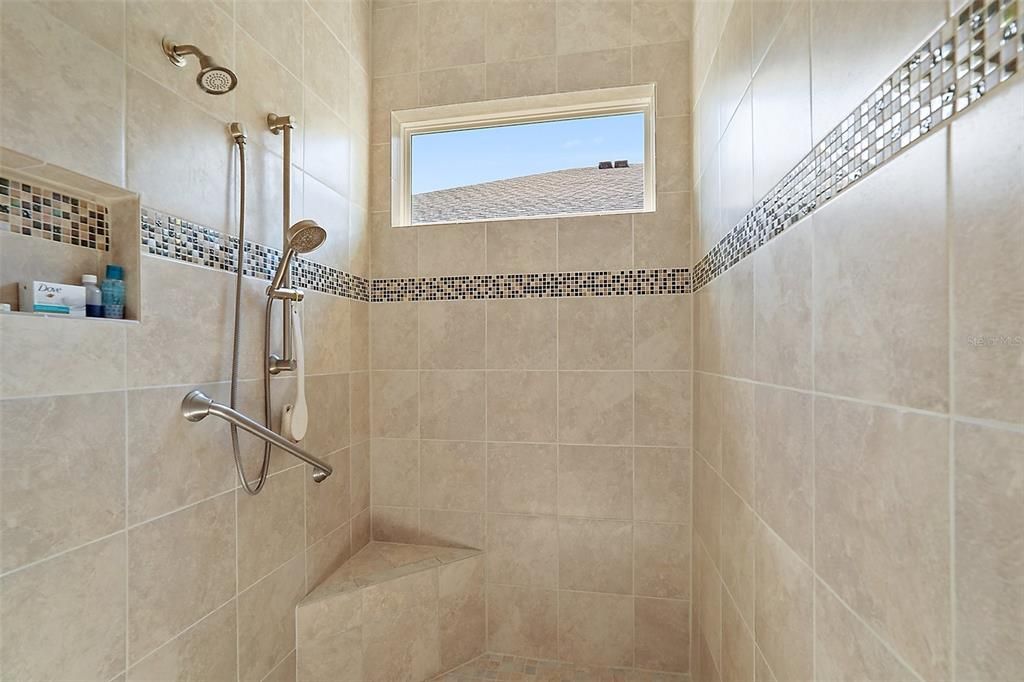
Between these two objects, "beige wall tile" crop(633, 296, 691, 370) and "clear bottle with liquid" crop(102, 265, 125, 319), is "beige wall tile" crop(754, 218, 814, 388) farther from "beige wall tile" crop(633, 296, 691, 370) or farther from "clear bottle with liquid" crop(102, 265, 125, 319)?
"clear bottle with liquid" crop(102, 265, 125, 319)

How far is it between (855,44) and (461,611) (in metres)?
2.21

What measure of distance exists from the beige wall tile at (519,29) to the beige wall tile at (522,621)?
238cm

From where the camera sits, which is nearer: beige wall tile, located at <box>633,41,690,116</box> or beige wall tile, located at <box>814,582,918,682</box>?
beige wall tile, located at <box>814,582,918,682</box>

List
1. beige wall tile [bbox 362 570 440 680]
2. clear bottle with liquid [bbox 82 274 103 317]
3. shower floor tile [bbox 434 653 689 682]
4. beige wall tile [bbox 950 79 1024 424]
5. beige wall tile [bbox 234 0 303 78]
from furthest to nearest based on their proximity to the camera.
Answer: shower floor tile [bbox 434 653 689 682]
beige wall tile [bbox 362 570 440 680]
beige wall tile [bbox 234 0 303 78]
clear bottle with liquid [bbox 82 274 103 317]
beige wall tile [bbox 950 79 1024 424]

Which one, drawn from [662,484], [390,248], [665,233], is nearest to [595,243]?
[665,233]

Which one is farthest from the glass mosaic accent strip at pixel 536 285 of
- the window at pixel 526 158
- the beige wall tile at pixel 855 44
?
the beige wall tile at pixel 855 44

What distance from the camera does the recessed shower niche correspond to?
0.93 meters

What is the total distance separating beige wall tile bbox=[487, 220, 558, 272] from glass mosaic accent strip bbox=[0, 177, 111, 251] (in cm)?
136

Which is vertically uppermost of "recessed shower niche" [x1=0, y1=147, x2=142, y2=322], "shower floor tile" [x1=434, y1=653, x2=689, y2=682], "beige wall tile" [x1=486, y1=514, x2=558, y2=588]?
"recessed shower niche" [x1=0, y1=147, x2=142, y2=322]

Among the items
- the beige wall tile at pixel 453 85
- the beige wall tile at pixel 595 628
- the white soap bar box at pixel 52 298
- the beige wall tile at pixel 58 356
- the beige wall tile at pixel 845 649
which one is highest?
the beige wall tile at pixel 453 85

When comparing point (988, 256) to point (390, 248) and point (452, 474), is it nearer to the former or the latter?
point (452, 474)

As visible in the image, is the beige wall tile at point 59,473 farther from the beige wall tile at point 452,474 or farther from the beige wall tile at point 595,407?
the beige wall tile at point 595,407

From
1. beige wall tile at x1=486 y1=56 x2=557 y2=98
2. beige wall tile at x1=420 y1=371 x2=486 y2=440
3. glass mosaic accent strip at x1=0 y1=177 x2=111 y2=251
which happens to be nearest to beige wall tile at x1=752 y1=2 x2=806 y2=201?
beige wall tile at x1=486 y1=56 x2=557 y2=98

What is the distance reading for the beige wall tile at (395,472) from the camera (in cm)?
224
